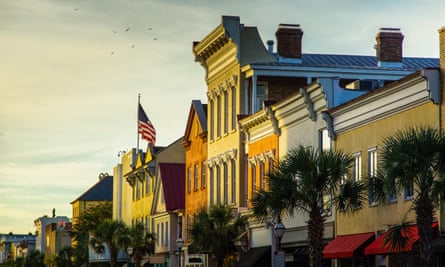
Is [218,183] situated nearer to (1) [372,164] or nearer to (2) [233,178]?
(2) [233,178]

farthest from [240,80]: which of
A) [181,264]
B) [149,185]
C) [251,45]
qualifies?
[149,185]

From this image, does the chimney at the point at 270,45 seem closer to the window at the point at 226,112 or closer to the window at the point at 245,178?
the window at the point at 226,112

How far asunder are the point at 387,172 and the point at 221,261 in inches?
1074

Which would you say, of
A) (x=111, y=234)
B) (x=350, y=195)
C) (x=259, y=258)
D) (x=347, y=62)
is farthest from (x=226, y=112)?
(x=111, y=234)

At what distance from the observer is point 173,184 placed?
77.1 meters

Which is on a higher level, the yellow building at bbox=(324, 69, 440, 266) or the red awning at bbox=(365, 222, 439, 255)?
the yellow building at bbox=(324, 69, 440, 266)

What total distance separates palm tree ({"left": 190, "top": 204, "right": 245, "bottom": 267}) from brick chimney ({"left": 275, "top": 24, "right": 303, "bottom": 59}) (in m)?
10.0

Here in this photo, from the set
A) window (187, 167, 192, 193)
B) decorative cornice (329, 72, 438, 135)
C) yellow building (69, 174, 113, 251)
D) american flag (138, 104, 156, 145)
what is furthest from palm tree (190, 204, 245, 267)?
yellow building (69, 174, 113, 251)

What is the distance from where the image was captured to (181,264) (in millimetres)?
74250

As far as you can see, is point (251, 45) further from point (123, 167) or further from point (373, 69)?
point (123, 167)

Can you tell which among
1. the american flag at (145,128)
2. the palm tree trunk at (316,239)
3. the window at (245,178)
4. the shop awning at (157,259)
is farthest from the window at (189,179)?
the palm tree trunk at (316,239)

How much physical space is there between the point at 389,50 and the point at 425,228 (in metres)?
32.5

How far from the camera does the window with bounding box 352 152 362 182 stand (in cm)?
4059

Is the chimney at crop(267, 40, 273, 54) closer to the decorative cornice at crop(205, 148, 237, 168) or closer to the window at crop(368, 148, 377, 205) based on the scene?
the decorative cornice at crop(205, 148, 237, 168)
